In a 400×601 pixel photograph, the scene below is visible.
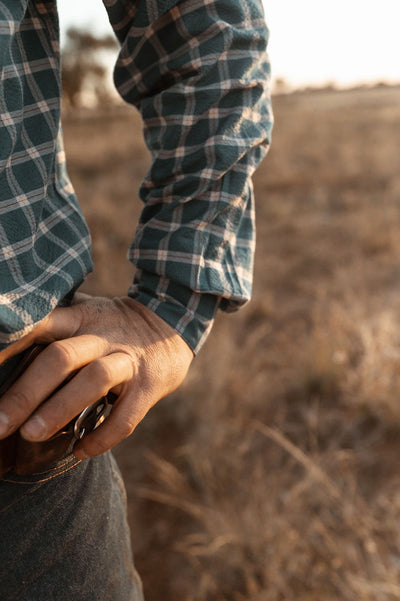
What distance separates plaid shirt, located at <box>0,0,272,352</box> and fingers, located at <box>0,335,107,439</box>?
7 centimetres

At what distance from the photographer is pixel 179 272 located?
87cm

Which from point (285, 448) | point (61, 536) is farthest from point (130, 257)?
point (285, 448)

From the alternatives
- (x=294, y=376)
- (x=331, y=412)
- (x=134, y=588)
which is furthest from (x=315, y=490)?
(x=134, y=588)

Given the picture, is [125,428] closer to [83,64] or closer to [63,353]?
[63,353]

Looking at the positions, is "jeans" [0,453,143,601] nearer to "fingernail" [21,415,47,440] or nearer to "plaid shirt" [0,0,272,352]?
"fingernail" [21,415,47,440]

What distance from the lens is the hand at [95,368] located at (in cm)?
70

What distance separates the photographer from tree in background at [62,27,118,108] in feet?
62.6

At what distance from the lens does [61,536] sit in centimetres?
81

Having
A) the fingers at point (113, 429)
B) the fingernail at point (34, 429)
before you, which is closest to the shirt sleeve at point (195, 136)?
the fingers at point (113, 429)

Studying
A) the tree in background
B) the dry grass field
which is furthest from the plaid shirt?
the tree in background

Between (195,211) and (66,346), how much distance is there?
0.34m

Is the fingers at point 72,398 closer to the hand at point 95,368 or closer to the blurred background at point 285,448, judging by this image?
the hand at point 95,368

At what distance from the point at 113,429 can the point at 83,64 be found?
21.4 m

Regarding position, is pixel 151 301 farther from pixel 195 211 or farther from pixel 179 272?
pixel 195 211
